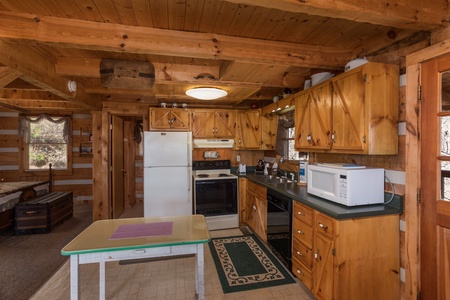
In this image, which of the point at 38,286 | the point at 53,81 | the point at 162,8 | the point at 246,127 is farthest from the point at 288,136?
the point at 38,286

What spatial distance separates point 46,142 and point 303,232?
6030 millimetres

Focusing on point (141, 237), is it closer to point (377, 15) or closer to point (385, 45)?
point (377, 15)

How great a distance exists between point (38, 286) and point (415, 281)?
3.52 m

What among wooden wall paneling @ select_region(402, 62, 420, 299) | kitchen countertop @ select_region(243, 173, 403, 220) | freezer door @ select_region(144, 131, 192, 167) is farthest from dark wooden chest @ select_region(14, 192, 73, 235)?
wooden wall paneling @ select_region(402, 62, 420, 299)

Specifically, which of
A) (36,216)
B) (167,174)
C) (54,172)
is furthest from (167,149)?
(54,172)

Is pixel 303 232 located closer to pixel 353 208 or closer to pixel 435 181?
pixel 353 208

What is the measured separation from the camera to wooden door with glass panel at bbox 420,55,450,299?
1595 mm

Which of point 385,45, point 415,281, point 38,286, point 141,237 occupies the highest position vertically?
point 385,45

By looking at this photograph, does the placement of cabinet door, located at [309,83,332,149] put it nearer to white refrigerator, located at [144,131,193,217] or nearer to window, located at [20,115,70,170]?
white refrigerator, located at [144,131,193,217]

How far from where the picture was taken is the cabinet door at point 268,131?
4.25 meters

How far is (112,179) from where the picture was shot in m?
4.46

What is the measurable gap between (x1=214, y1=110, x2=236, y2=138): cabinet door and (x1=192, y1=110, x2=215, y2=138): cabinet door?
77 mm

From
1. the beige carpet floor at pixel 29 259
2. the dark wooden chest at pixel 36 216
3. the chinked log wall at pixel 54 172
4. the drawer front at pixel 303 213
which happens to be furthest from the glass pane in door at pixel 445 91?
the chinked log wall at pixel 54 172

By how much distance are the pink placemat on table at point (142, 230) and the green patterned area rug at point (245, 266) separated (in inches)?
38.2
